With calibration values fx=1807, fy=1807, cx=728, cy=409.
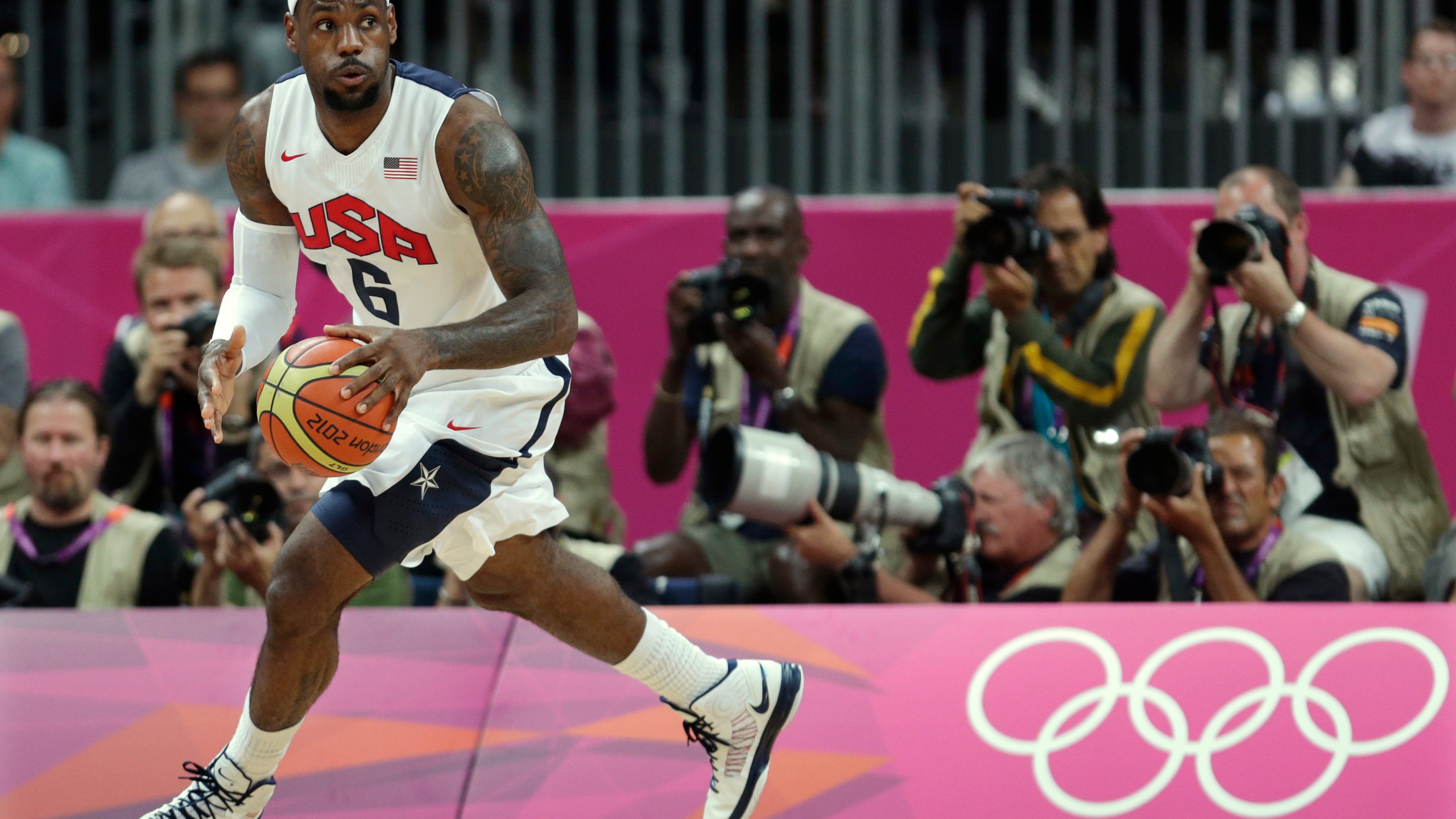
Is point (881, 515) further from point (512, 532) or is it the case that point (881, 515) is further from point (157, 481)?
point (157, 481)

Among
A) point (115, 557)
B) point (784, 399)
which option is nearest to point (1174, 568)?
point (784, 399)

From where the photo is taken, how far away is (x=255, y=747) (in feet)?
12.2

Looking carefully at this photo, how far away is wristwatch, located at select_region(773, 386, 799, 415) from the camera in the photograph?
5469 mm

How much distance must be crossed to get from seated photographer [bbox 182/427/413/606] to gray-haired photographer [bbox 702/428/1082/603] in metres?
1.12

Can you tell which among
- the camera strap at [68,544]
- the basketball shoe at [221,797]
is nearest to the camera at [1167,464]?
the basketball shoe at [221,797]

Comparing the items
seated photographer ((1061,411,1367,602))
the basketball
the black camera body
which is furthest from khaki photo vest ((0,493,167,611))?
seated photographer ((1061,411,1367,602))

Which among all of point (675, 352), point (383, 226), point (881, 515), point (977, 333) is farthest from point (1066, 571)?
point (383, 226)

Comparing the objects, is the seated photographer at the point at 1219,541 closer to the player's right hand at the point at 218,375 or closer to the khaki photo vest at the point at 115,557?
the player's right hand at the point at 218,375

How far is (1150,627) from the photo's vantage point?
4.40m

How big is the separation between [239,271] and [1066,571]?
2.47 meters

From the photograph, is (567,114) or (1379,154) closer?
(1379,154)

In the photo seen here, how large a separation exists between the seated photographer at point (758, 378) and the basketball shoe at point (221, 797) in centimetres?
191

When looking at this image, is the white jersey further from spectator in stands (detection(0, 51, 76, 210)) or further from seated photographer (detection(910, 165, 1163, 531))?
spectator in stands (detection(0, 51, 76, 210))

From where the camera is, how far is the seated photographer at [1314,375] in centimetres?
489
